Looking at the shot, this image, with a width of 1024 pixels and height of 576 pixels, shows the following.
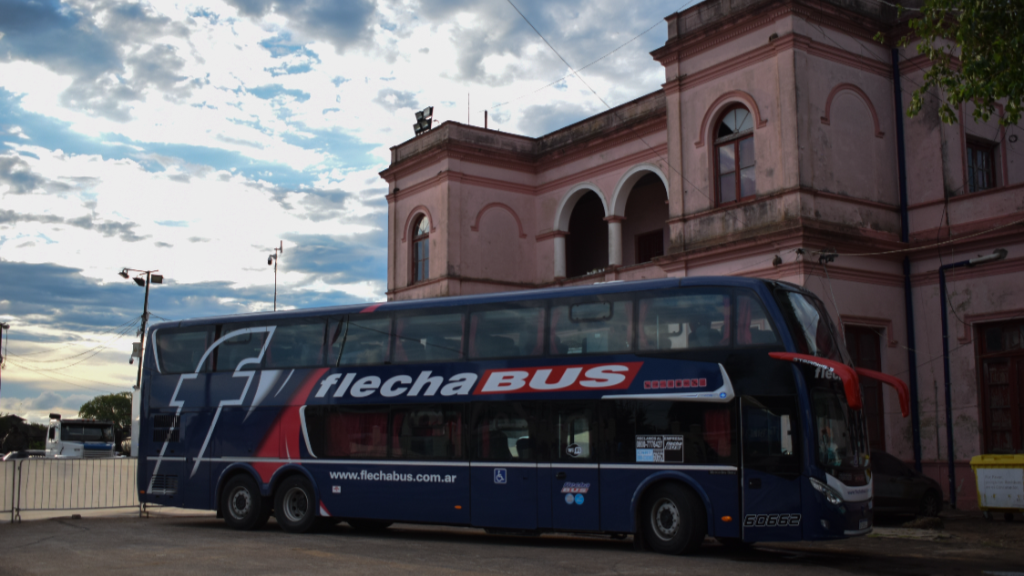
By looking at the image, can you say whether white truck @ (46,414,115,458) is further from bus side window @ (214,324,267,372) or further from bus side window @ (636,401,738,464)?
bus side window @ (636,401,738,464)

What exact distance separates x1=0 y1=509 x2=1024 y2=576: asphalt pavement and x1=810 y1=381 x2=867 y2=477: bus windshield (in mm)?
1136

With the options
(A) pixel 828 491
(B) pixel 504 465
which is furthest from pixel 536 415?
(A) pixel 828 491

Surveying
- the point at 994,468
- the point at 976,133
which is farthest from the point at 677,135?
the point at 994,468

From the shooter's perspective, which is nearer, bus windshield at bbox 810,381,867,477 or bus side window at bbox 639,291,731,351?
bus windshield at bbox 810,381,867,477

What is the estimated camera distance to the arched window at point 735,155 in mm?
19531

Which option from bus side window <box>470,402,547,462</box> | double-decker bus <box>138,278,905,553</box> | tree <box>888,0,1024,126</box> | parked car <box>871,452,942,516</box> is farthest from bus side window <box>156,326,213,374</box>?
tree <box>888,0,1024,126</box>

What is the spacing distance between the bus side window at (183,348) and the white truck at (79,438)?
63.1 ft

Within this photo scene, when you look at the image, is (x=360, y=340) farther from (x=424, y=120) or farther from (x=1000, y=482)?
(x=424, y=120)

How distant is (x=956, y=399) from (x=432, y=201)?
1496 centimetres

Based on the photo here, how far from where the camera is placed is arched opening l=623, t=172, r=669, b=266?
88.7 ft

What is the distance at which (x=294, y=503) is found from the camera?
14922 mm

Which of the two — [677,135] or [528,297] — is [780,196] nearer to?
[677,135]

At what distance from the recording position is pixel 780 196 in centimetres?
1841

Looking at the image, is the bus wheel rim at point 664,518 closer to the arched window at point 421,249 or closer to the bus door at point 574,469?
the bus door at point 574,469
